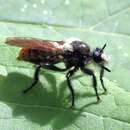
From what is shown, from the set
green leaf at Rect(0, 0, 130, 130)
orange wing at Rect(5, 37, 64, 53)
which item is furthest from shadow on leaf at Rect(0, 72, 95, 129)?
orange wing at Rect(5, 37, 64, 53)

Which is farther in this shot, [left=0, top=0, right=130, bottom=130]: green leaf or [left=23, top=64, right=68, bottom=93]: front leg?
[left=23, top=64, right=68, bottom=93]: front leg

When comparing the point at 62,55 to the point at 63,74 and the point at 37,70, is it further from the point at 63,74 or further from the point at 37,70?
the point at 37,70

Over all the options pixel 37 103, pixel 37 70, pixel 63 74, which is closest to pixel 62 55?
pixel 63 74

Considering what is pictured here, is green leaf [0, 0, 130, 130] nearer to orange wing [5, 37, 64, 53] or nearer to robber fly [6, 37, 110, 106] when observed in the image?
robber fly [6, 37, 110, 106]

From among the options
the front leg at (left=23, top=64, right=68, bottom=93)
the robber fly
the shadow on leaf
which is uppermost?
the robber fly

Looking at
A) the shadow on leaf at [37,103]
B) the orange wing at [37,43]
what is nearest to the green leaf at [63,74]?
the shadow on leaf at [37,103]

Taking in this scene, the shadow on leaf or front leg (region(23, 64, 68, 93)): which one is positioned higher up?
front leg (region(23, 64, 68, 93))

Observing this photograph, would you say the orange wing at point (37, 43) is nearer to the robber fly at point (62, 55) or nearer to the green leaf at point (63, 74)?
the robber fly at point (62, 55)
